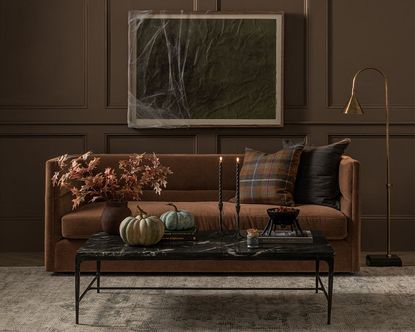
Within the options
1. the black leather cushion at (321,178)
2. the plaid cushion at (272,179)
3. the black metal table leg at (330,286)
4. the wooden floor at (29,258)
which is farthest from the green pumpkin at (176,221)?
the wooden floor at (29,258)

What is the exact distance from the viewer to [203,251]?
3406 millimetres

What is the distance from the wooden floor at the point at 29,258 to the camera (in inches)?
196

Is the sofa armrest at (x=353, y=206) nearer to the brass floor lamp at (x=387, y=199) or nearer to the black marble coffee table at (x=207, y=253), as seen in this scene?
the brass floor lamp at (x=387, y=199)

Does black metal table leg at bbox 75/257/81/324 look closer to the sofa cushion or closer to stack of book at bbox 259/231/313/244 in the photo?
stack of book at bbox 259/231/313/244

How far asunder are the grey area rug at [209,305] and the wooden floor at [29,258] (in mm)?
477

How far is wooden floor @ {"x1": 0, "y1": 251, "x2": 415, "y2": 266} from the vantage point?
4.97 m

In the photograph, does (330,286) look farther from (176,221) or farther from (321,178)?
(321,178)

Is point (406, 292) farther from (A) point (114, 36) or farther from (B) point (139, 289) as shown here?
(A) point (114, 36)

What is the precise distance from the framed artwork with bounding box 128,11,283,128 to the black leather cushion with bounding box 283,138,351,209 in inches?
25.2

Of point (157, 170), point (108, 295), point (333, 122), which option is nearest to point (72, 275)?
point (108, 295)

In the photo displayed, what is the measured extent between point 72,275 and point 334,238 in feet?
5.28

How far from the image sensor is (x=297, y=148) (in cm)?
488

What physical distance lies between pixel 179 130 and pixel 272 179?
3.17 feet

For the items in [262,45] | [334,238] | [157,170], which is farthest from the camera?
[262,45]
